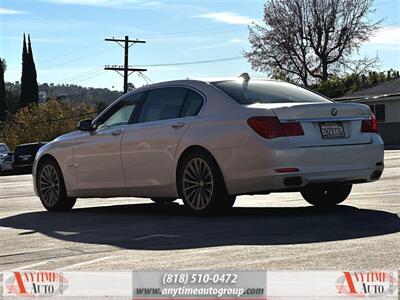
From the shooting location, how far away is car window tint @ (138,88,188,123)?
9.05 m

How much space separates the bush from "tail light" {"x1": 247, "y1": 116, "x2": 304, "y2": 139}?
55.8m

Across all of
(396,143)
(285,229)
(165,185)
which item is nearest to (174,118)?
(165,185)

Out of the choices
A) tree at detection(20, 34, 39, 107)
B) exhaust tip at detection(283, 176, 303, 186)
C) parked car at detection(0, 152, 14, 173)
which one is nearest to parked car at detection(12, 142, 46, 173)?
parked car at detection(0, 152, 14, 173)

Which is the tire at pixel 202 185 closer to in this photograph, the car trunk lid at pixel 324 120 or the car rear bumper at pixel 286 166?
the car rear bumper at pixel 286 166

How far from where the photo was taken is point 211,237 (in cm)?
694

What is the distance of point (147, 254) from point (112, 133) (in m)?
3.66

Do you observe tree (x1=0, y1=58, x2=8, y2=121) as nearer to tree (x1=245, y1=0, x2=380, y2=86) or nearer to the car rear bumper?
tree (x1=245, y1=0, x2=380, y2=86)

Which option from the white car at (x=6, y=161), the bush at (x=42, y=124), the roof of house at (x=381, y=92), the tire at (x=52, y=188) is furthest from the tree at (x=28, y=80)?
the tire at (x=52, y=188)

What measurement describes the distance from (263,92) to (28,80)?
69.6 meters

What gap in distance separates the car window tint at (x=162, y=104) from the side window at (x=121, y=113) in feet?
0.72

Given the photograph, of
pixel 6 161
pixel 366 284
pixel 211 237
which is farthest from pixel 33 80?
pixel 366 284

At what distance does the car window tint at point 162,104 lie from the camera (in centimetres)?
905

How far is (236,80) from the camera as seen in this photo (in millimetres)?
8969

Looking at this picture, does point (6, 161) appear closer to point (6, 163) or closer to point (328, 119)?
point (6, 163)
